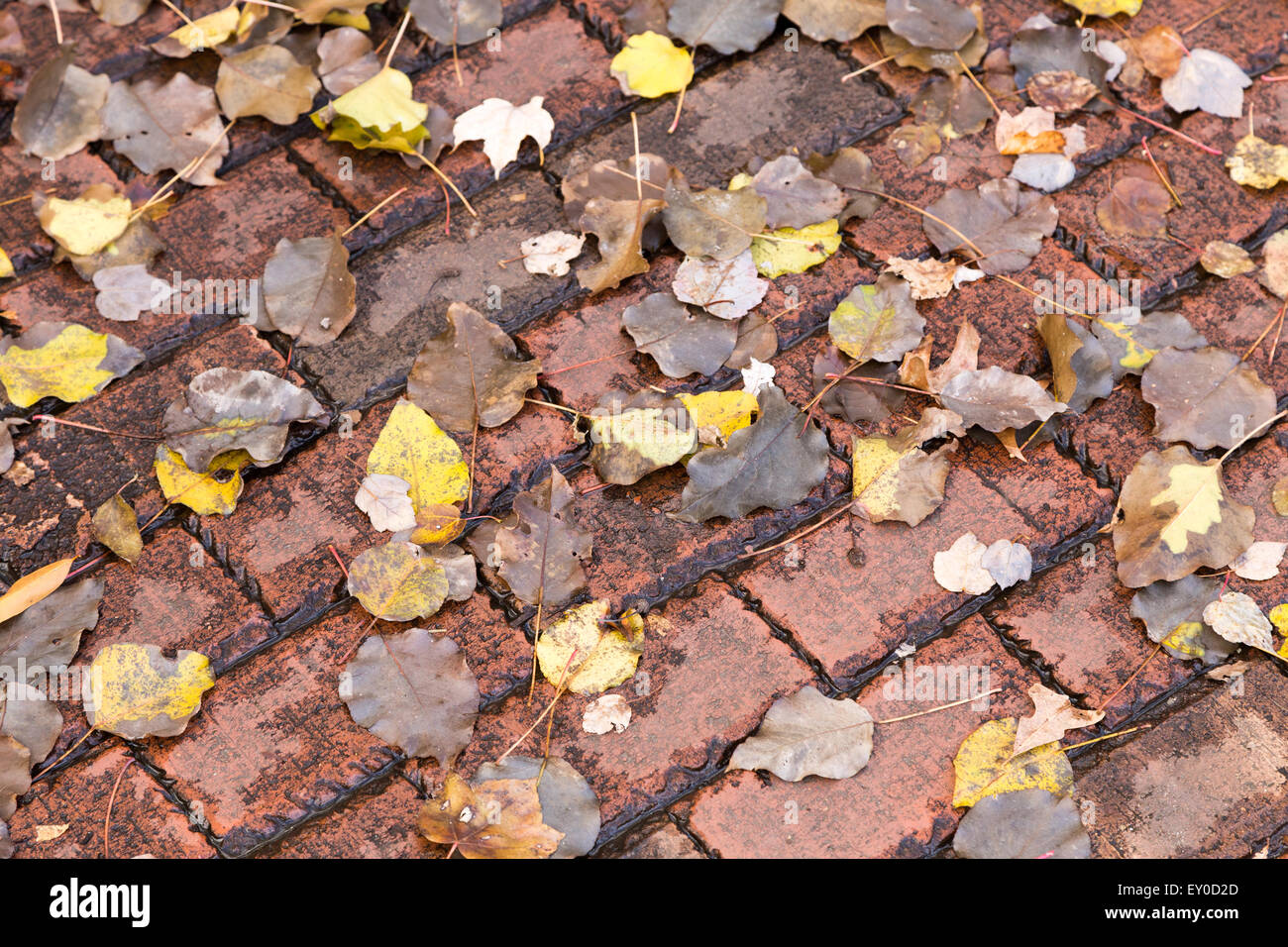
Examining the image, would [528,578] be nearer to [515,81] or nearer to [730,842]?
[730,842]

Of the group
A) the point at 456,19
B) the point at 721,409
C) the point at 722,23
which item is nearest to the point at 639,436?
the point at 721,409

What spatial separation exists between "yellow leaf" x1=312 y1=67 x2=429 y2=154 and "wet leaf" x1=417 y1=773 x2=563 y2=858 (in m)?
1.33

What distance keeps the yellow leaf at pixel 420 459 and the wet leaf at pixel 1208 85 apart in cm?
174

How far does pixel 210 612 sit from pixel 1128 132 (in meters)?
2.10

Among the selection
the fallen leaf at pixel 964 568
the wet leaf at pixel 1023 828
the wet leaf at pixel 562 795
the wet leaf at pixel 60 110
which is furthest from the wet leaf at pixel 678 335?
the wet leaf at pixel 60 110

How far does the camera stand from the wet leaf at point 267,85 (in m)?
2.32

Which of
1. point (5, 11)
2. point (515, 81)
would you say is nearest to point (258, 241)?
point (515, 81)

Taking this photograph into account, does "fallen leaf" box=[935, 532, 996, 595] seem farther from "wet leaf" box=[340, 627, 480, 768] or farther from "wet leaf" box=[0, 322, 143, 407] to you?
"wet leaf" box=[0, 322, 143, 407]

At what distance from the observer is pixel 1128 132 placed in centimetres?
231

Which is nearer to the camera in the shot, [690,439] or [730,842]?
[730,842]

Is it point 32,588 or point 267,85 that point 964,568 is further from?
point 267,85

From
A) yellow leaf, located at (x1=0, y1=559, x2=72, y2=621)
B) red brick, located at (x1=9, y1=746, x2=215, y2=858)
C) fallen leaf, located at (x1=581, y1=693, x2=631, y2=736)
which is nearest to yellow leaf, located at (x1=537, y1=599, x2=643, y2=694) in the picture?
fallen leaf, located at (x1=581, y1=693, x2=631, y2=736)

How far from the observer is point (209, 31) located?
7.84ft

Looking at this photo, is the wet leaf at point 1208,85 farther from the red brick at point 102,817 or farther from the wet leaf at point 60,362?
the red brick at point 102,817
